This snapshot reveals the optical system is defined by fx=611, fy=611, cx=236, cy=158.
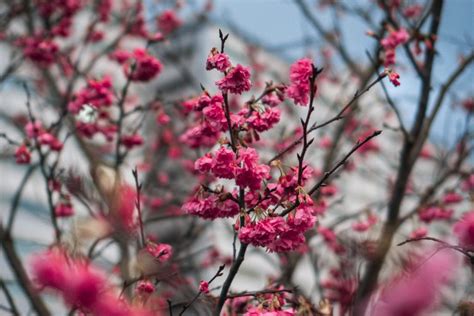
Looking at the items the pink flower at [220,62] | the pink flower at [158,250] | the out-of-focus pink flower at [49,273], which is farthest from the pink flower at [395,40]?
the out-of-focus pink flower at [49,273]

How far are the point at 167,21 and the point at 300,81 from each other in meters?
4.75

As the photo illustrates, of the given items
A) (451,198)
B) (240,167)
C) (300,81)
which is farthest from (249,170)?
(451,198)

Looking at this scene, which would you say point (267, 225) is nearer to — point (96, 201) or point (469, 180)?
point (96, 201)

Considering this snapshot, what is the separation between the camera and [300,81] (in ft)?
10.5

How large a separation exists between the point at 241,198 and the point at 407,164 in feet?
9.73

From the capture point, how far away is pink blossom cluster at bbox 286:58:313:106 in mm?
3145

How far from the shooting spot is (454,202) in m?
6.30

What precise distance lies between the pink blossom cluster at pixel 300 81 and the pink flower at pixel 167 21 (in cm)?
451

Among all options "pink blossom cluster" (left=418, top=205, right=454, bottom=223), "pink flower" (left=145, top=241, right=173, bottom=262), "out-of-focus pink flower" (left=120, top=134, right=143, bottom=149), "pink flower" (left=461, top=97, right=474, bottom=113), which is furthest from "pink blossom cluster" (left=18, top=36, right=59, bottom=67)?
"pink flower" (left=461, top=97, right=474, bottom=113)

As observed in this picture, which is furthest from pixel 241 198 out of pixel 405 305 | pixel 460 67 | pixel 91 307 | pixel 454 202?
pixel 454 202

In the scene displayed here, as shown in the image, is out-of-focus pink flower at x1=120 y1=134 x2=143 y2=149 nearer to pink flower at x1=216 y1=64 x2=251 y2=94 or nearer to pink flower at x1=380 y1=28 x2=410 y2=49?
pink flower at x1=380 y1=28 x2=410 y2=49

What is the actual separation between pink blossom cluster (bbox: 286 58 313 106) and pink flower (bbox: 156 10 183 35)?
4509 mm

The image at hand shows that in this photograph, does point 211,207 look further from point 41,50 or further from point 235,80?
point 41,50

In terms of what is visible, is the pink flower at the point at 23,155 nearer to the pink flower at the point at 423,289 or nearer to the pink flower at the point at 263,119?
the pink flower at the point at 263,119
